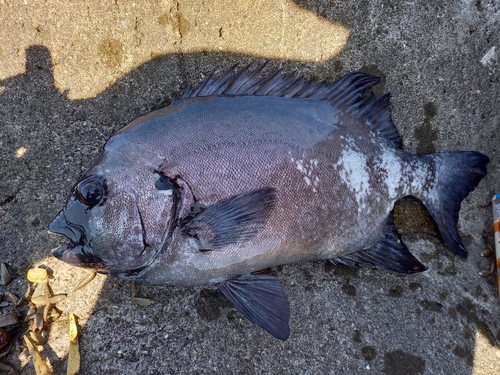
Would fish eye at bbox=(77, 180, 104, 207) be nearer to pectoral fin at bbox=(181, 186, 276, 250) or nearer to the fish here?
the fish

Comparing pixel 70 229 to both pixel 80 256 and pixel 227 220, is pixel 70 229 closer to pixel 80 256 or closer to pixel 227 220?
pixel 80 256

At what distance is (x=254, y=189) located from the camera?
5.43 feet

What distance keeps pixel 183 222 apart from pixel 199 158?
324mm

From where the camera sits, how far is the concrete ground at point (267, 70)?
73.4 inches

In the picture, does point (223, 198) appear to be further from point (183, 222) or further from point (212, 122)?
point (212, 122)

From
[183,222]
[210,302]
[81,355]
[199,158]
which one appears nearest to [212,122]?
[199,158]

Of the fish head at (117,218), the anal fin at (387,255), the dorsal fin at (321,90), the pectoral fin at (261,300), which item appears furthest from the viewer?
the anal fin at (387,255)

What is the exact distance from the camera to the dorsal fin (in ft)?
5.94

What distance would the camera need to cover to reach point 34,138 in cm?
206

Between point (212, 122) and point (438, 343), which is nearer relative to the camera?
point (212, 122)

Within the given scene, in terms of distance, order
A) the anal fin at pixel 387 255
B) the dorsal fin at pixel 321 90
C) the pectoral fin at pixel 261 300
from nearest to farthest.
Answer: the pectoral fin at pixel 261 300 < the dorsal fin at pixel 321 90 < the anal fin at pixel 387 255

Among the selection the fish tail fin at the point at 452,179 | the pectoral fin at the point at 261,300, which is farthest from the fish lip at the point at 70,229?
the fish tail fin at the point at 452,179

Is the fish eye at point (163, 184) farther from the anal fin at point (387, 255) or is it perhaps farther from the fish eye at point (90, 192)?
the anal fin at point (387, 255)

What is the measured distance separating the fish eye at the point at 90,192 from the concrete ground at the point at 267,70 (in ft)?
2.04
